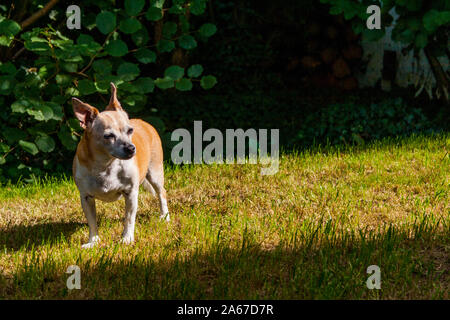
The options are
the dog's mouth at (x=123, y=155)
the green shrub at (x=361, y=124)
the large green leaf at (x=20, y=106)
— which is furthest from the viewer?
the green shrub at (x=361, y=124)

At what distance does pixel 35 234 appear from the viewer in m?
4.00

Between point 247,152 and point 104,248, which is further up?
point 247,152

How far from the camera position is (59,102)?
5.14 m

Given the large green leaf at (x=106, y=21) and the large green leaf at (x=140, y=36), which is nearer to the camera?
the large green leaf at (x=106, y=21)

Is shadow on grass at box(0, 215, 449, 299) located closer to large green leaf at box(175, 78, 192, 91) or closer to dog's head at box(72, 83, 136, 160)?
dog's head at box(72, 83, 136, 160)

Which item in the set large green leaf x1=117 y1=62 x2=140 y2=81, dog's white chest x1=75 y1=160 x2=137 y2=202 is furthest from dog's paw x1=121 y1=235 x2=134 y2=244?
large green leaf x1=117 y1=62 x2=140 y2=81

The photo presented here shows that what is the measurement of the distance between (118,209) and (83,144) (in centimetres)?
112

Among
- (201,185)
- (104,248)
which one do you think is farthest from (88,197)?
(201,185)

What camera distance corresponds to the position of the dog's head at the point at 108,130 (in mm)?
3262

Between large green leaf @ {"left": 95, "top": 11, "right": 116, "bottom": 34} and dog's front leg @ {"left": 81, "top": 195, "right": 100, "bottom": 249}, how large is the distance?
1.96 meters

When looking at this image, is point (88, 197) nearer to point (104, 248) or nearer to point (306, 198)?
point (104, 248)

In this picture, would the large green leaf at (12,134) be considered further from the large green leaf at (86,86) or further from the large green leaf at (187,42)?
the large green leaf at (187,42)

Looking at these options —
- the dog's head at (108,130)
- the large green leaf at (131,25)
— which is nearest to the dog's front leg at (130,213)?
the dog's head at (108,130)

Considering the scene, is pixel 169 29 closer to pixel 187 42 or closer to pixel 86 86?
pixel 187 42
